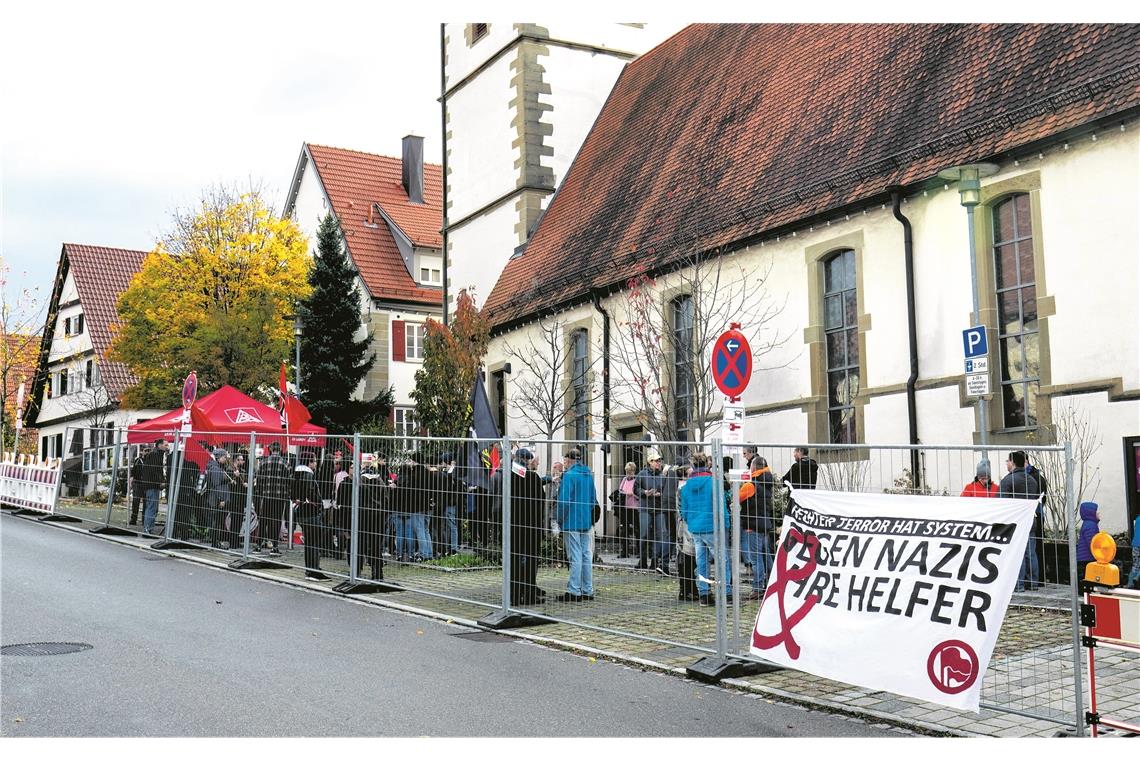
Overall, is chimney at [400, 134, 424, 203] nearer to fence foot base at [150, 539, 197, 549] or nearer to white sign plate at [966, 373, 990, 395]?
fence foot base at [150, 539, 197, 549]

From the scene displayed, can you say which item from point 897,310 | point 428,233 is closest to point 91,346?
point 428,233

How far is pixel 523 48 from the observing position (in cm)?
2875

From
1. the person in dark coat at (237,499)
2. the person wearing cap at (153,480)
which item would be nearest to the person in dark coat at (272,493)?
the person in dark coat at (237,499)

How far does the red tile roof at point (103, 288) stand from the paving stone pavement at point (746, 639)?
3912cm

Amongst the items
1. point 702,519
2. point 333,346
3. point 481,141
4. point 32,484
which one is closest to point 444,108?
point 481,141

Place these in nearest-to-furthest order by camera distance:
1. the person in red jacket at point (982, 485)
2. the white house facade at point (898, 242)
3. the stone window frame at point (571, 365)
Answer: the person in red jacket at point (982, 485), the white house facade at point (898, 242), the stone window frame at point (571, 365)

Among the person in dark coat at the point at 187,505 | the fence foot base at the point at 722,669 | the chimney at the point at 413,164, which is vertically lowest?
the fence foot base at the point at 722,669

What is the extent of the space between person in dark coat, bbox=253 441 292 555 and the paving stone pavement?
151 cm

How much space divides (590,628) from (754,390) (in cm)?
1038

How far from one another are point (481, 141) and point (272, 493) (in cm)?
1852

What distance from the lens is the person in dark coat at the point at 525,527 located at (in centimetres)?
1000

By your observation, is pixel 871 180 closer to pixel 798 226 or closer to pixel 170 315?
pixel 798 226

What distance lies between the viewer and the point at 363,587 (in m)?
12.7

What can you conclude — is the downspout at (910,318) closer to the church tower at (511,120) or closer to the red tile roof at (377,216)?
the church tower at (511,120)
